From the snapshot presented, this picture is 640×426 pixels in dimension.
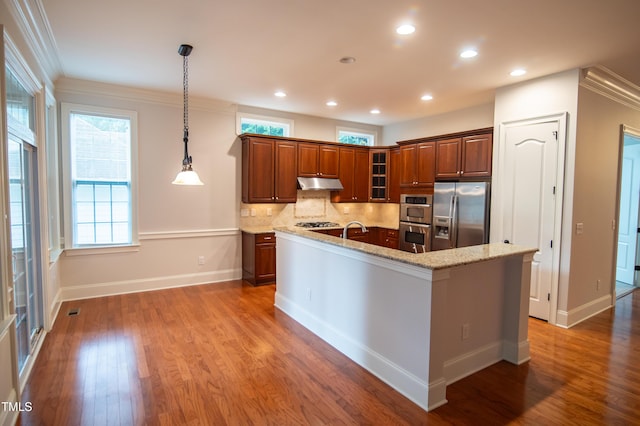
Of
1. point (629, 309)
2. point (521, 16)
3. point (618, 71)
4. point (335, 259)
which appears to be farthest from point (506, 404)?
point (618, 71)

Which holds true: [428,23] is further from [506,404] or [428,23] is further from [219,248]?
[219,248]

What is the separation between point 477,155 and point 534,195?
0.95 m

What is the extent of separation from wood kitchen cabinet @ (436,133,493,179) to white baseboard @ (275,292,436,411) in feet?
9.76

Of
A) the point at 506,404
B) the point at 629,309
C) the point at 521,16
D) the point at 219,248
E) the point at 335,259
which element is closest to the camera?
the point at 506,404

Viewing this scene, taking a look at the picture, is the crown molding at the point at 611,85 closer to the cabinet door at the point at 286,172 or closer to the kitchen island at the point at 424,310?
the kitchen island at the point at 424,310

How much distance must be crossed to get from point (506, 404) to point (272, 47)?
140 inches

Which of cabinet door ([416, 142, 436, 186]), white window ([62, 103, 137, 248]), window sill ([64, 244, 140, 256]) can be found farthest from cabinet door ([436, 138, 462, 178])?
window sill ([64, 244, 140, 256])

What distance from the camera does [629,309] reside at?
461 cm

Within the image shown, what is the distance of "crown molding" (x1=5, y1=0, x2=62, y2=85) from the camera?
2.56 meters

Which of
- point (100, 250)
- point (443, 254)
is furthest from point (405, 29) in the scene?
→ point (100, 250)

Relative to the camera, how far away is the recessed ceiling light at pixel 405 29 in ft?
9.46

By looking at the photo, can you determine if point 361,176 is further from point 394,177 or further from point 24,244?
point 24,244

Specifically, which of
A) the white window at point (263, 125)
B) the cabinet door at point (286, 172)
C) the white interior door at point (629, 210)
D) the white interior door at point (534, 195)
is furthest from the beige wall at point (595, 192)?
the white window at point (263, 125)

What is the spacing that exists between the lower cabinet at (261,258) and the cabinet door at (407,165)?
242 cm
